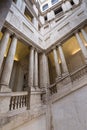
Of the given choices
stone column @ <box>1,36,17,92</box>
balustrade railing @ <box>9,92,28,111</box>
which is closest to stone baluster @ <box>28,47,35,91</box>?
balustrade railing @ <box>9,92,28,111</box>

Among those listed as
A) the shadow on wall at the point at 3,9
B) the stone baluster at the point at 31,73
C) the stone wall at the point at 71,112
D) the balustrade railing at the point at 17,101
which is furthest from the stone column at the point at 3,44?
the shadow on wall at the point at 3,9

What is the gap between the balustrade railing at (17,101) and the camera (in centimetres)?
501

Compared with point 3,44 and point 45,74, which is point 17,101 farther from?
point 45,74

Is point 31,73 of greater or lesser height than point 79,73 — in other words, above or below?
above

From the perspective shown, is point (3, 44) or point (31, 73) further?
point (31, 73)

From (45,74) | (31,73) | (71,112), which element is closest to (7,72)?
(31,73)

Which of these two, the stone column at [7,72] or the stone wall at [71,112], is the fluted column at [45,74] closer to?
the stone wall at [71,112]

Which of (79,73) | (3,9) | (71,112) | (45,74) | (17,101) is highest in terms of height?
(45,74)

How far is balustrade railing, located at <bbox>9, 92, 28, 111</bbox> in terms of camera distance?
5012 millimetres

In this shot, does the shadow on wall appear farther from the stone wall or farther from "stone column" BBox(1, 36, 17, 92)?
the stone wall

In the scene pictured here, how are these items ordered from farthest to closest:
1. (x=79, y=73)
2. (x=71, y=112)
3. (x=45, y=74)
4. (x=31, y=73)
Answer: (x=45, y=74) → (x=31, y=73) → (x=79, y=73) → (x=71, y=112)

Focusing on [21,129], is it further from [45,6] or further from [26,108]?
[45,6]

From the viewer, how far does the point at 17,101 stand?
5234 millimetres

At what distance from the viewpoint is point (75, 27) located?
9.52m
